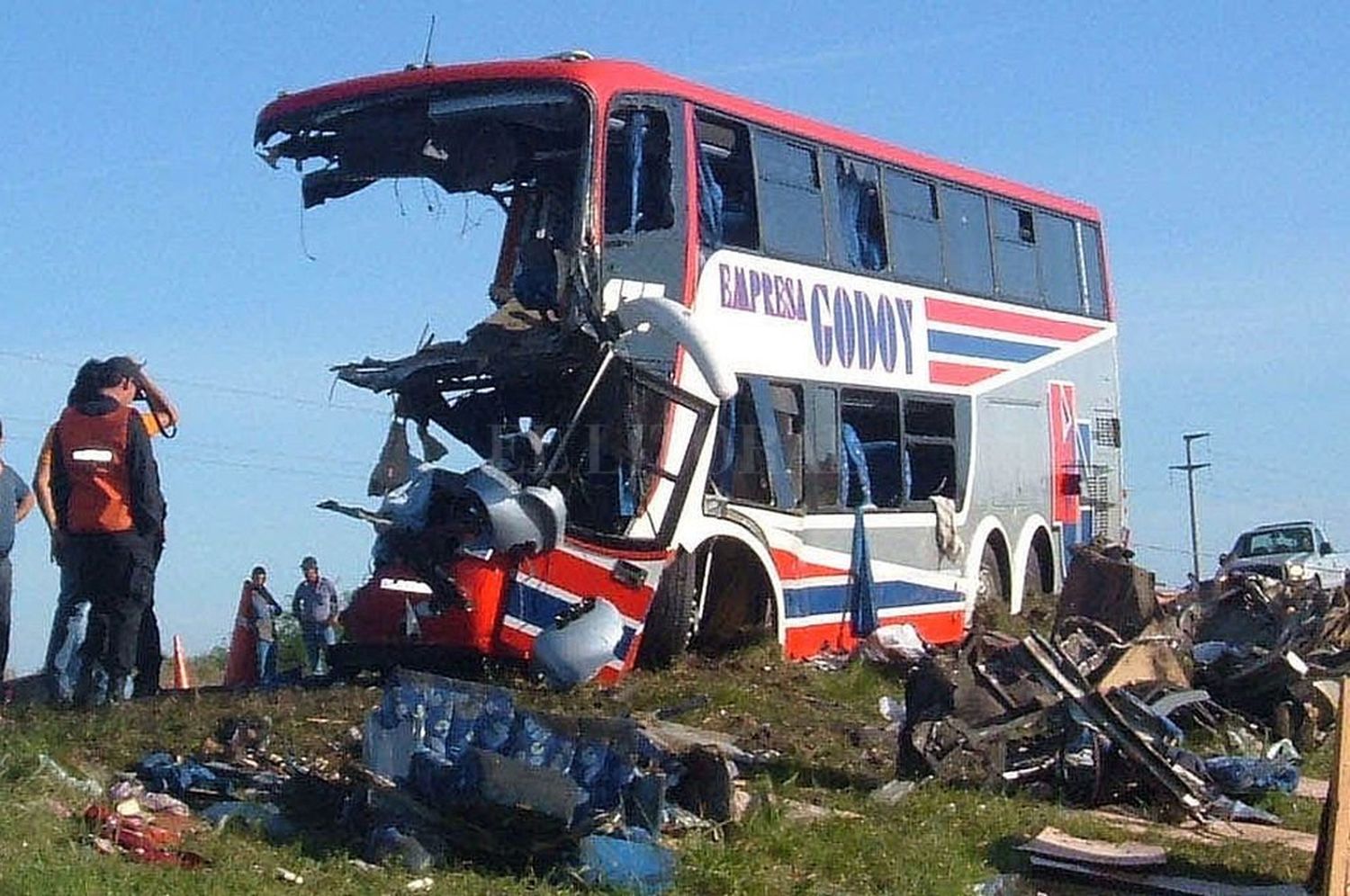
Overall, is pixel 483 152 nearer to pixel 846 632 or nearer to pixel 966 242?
pixel 846 632

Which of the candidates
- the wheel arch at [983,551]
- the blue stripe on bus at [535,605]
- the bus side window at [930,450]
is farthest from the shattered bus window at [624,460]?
the wheel arch at [983,551]

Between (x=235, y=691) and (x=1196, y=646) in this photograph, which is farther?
(x=1196, y=646)

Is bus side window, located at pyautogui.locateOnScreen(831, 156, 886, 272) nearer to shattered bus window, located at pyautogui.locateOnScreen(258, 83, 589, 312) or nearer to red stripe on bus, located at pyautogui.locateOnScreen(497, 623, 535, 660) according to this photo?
shattered bus window, located at pyautogui.locateOnScreen(258, 83, 589, 312)

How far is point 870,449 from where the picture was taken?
1642 cm

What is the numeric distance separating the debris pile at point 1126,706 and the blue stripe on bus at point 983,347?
2.72 m

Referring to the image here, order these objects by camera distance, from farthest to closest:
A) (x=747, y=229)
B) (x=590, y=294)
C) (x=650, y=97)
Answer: (x=747, y=229), (x=650, y=97), (x=590, y=294)

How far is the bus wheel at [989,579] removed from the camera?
Result: 1833 centimetres

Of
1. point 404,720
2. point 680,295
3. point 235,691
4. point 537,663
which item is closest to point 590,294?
point 680,295

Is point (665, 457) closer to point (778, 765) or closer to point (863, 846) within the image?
point (778, 765)

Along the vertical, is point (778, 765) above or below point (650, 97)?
below

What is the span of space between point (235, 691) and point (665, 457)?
3252mm

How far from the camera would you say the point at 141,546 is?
34.0 ft

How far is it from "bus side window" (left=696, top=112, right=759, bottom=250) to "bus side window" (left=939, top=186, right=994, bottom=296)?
3.45m

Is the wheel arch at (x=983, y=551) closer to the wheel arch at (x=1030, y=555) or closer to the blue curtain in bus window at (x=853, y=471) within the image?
the wheel arch at (x=1030, y=555)
